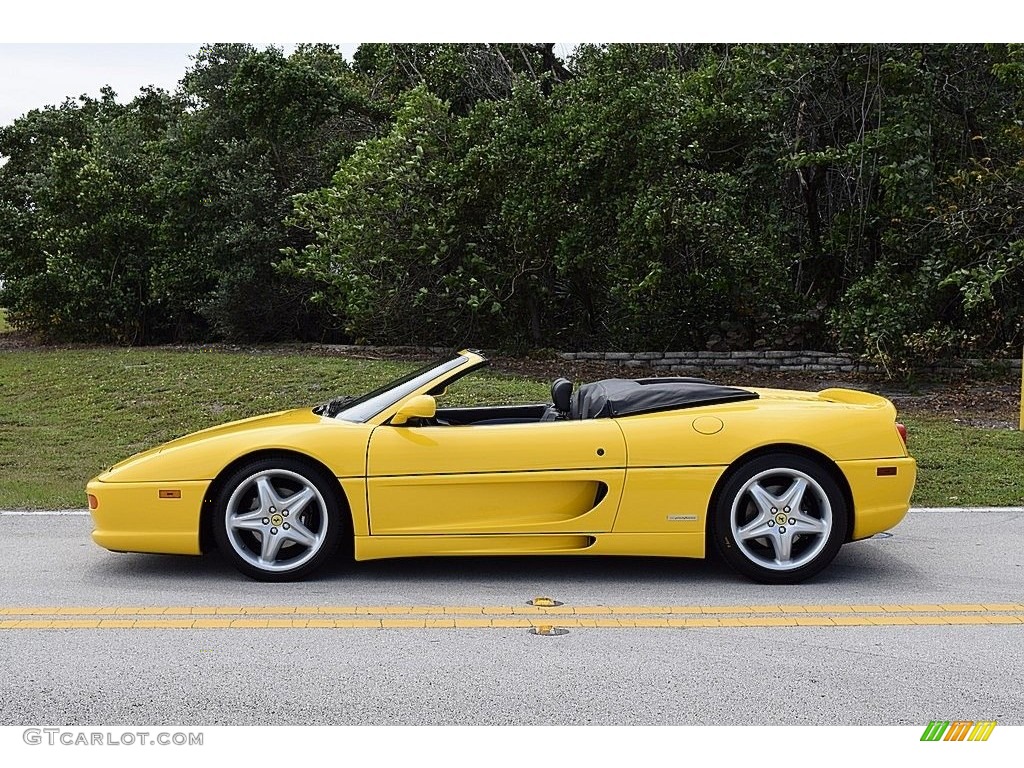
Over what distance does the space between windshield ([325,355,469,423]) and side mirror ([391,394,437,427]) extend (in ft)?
0.48

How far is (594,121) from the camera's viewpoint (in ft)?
54.0

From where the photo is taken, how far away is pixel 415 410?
572cm

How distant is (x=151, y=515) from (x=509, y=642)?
214cm

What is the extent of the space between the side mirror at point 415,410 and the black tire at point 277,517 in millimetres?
469

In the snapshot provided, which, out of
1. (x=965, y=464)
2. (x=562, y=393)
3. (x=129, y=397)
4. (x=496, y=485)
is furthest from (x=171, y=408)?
(x=496, y=485)

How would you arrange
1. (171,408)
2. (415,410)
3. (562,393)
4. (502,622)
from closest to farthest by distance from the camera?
(502,622) → (415,410) → (562,393) → (171,408)

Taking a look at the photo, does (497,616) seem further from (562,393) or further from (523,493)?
(562,393)

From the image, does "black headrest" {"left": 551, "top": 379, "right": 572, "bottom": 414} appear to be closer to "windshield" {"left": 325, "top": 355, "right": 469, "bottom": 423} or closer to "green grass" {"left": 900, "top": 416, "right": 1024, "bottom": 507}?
"windshield" {"left": 325, "top": 355, "right": 469, "bottom": 423}

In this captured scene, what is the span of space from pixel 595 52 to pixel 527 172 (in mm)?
2663

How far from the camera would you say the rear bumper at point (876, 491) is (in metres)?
5.66

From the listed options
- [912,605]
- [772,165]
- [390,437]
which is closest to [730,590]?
[912,605]

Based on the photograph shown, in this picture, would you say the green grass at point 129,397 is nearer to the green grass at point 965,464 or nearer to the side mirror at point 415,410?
the side mirror at point 415,410
